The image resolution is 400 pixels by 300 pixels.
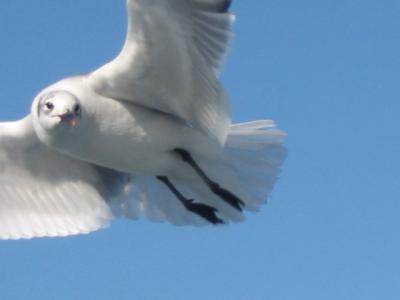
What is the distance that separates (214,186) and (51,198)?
1.44m

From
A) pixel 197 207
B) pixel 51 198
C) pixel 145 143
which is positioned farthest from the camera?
pixel 51 198

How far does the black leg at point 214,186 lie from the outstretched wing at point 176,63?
0.32m

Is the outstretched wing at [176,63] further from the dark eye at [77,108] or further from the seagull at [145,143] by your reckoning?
the dark eye at [77,108]

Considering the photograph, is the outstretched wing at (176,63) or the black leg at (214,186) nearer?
the outstretched wing at (176,63)

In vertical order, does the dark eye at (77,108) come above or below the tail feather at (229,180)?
above

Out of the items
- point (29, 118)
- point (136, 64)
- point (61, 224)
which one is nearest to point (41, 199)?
point (61, 224)

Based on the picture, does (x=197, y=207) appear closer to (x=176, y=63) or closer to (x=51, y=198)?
(x=51, y=198)

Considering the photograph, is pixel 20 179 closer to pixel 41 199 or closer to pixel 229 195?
pixel 41 199

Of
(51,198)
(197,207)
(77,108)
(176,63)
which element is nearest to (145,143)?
(77,108)

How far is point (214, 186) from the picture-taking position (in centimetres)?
1255

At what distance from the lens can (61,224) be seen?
13.1 meters

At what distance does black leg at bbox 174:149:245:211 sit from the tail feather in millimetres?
37

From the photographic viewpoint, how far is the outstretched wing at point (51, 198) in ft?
42.8

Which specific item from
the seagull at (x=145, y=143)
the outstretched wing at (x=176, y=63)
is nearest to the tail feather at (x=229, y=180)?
the seagull at (x=145, y=143)
